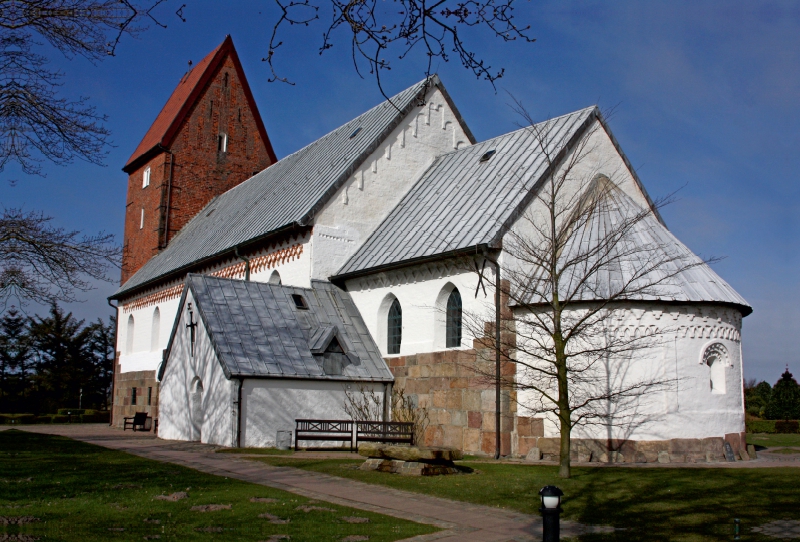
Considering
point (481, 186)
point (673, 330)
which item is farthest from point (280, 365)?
point (673, 330)

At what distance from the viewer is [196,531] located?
7531 millimetres

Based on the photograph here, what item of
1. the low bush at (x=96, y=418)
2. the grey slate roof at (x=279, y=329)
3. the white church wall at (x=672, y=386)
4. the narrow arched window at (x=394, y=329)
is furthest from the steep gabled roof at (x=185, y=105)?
the white church wall at (x=672, y=386)

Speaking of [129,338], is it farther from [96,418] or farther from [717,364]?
[717,364]

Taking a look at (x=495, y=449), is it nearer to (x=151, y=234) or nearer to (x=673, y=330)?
(x=673, y=330)

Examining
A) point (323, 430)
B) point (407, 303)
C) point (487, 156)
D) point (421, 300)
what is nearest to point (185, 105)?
point (487, 156)

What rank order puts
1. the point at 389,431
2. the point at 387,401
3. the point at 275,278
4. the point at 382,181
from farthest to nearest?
the point at 275,278
the point at 382,181
the point at 387,401
the point at 389,431

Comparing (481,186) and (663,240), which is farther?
(481,186)

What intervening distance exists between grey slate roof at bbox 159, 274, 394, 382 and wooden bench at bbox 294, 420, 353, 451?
121cm

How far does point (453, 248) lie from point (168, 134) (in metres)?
20.8

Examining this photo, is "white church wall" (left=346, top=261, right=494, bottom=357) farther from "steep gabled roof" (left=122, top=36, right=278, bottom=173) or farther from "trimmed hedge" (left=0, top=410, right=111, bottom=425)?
"trimmed hedge" (left=0, top=410, right=111, bottom=425)

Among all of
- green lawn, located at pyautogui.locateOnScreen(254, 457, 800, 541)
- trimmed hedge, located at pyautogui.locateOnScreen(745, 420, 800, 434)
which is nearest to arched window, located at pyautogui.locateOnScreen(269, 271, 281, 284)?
green lawn, located at pyautogui.locateOnScreen(254, 457, 800, 541)

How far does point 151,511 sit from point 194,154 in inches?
1105

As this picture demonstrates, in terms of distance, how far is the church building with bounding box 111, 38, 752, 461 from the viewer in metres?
16.1

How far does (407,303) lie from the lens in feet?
62.8
